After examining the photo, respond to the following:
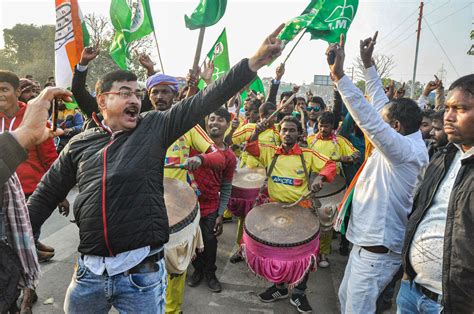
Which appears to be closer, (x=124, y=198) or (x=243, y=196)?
(x=124, y=198)

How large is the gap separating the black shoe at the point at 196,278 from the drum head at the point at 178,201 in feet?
4.84

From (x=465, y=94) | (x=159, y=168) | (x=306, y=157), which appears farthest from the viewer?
(x=306, y=157)

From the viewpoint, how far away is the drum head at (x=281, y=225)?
3075mm

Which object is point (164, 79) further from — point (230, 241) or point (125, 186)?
point (230, 241)

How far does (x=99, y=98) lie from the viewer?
2141mm

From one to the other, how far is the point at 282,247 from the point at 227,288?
1.23 m

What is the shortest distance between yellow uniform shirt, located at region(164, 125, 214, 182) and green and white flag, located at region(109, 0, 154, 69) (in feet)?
6.51

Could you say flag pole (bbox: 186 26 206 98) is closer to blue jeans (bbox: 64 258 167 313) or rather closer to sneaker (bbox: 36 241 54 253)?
blue jeans (bbox: 64 258 167 313)

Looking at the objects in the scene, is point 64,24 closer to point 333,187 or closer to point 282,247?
point 282,247

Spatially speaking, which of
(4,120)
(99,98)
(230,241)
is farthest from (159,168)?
(230,241)

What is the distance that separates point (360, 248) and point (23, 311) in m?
3.15

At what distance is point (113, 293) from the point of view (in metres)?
1.97

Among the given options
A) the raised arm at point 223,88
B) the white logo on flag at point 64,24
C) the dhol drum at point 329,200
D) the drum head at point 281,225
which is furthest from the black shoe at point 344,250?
the white logo on flag at point 64,24

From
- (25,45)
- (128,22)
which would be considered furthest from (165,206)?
(25,45)
